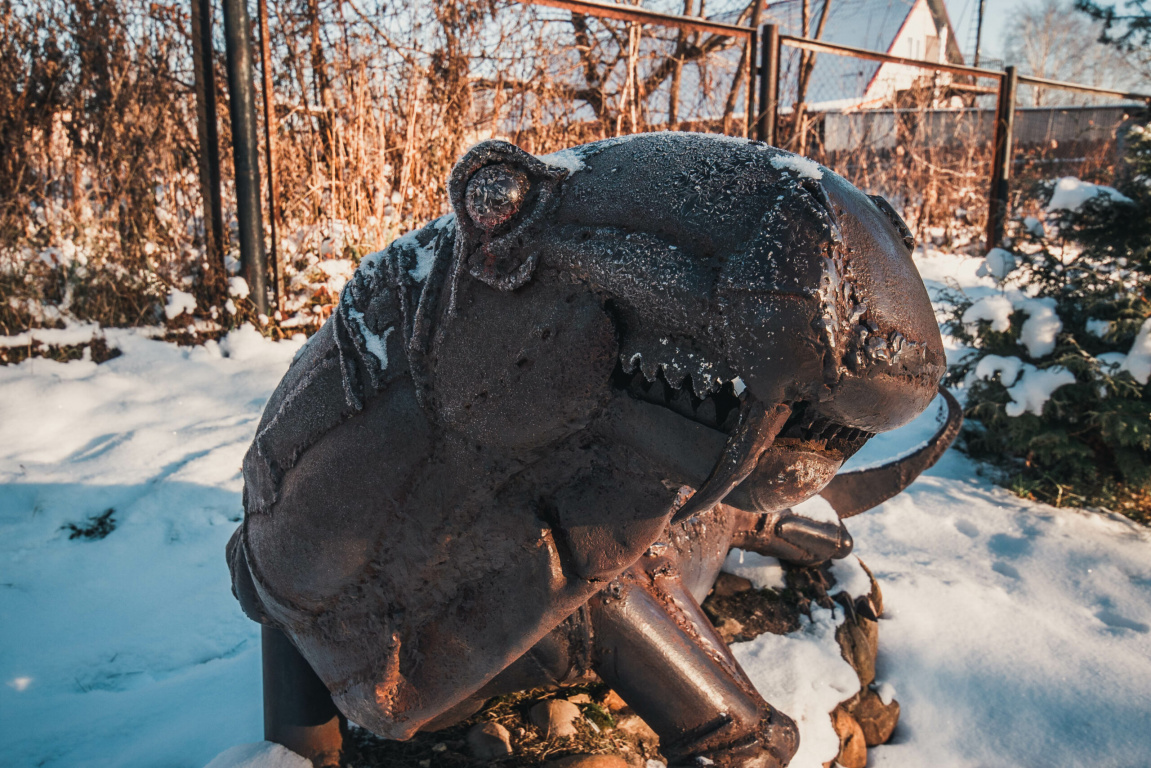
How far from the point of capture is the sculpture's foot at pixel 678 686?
1.42 meters

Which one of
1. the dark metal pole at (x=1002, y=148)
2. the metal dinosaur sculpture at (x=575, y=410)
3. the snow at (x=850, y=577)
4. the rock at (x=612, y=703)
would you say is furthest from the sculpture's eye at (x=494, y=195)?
the dark metal pole at (x=1002, y=148)

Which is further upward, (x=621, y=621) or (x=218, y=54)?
(x=218, y=54)

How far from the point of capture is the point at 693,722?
1.43 meters

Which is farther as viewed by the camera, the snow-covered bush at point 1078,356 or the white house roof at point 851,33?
the white house roof at point 851,33

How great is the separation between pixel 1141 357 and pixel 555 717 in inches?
138

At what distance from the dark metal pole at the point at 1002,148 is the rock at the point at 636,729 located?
6.17 m

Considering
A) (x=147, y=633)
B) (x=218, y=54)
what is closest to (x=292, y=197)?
(x=218, y=54)

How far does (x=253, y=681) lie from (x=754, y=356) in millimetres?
2024

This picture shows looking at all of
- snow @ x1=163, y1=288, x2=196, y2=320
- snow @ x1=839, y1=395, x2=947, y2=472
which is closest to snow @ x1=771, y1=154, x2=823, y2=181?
snow @ x1=839, y1=395, x2=947, y2=472

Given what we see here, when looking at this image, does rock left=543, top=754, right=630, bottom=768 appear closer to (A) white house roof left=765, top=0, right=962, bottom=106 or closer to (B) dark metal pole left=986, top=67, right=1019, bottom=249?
(B) dark metal pole left=986, top=67, right=1019, bottom=249

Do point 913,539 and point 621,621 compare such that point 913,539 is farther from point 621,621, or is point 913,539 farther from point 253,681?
point 253,681

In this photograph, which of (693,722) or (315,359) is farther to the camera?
(693,722)

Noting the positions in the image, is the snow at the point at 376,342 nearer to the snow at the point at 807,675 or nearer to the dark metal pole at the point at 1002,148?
the snow at the point at 807,675

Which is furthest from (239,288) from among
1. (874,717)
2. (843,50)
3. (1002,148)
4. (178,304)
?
(1002,148)
